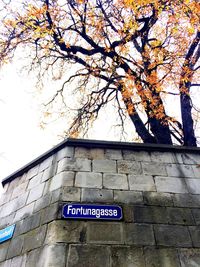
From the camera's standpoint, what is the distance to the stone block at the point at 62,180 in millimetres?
3566

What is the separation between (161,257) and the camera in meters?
2.86

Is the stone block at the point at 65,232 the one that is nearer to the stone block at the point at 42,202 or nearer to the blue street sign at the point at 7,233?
the stone block at the point at 42,202

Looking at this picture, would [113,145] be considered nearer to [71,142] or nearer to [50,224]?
[71,142]

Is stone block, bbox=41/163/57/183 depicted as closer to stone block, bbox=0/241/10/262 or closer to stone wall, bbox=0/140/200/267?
stone wall, bbox=0/140/200/267

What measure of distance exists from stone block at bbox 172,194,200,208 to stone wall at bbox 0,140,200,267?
0.02 m

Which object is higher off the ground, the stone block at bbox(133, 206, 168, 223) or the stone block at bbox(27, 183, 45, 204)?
the stone block at bbox(27, 183, 45, 204)

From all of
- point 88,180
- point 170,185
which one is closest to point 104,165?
point 88,180

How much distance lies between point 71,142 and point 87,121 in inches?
129

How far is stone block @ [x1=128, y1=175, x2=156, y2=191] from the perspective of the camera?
366cm

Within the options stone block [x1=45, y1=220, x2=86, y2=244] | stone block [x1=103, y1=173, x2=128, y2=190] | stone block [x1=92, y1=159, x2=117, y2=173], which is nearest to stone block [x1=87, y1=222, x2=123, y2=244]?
stone block [x1=45, y1=220, x2=86, y2=244]

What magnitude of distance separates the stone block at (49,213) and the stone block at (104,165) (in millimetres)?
952

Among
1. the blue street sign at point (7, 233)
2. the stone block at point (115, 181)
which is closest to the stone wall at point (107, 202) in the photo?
the stone block at point (115, 181)

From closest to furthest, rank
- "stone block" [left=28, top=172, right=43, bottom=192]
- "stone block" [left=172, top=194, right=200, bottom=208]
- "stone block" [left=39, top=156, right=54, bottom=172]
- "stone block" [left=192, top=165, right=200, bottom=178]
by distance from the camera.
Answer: "stone block" [left=172, top=194, right=200, bottom=208] < "stone block" [left=192, top=165, right=200, bottom=178] < "stone block" [left=28, top=172, right=43, bottom=192] < "stone block" [left=39, top=156, right=54, bottom=172]

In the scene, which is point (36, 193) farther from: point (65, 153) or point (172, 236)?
point (172, 236)
